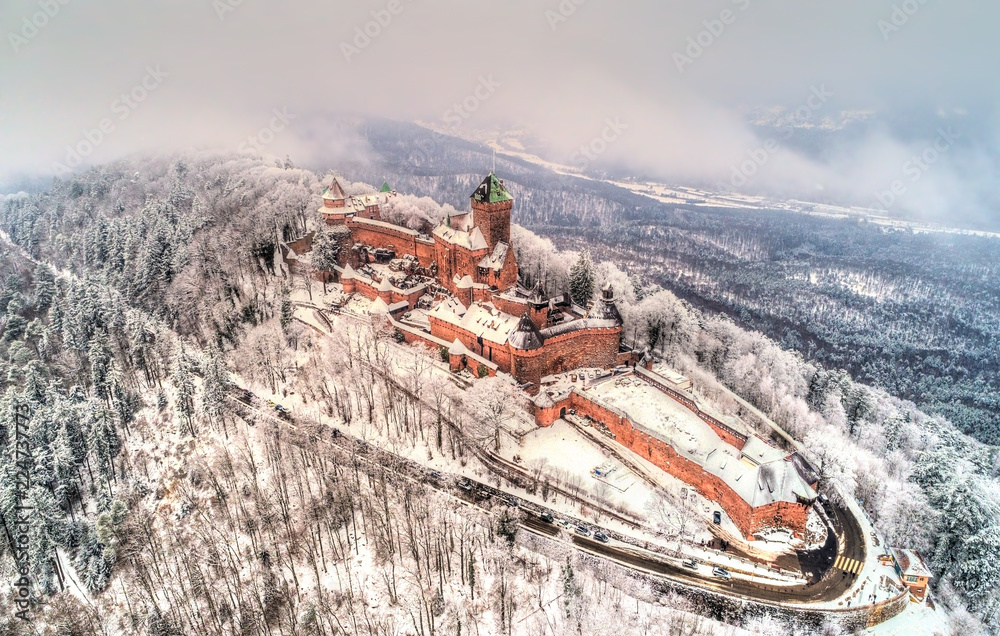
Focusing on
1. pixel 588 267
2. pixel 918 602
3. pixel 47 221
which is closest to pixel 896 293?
pixel 588 267

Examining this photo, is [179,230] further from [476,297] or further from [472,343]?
[472,343]

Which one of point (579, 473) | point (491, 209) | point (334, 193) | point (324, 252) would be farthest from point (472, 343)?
point (334, 193)

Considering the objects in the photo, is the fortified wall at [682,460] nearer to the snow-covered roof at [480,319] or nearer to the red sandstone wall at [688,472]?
the red sandstone wall at [688,472]

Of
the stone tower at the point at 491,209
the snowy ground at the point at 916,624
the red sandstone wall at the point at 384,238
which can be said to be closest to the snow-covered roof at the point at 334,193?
the red sandstone wall at the point at 384,238

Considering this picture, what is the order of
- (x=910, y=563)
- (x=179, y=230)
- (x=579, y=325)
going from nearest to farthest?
(x=910, y=563), (x=579, y=325), (x=179, y=230)

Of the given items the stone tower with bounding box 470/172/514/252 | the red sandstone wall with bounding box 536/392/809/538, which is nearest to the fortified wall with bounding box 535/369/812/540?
the red sandstone wall with bounding box 536/392/809/538

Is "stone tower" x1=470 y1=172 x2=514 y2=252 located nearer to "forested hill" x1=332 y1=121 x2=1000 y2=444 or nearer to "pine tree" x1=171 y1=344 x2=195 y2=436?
"pine tree" x1=171 y1=344 x2=195 y2=436

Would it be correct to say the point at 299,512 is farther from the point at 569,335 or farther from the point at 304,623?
the point at 569,335
